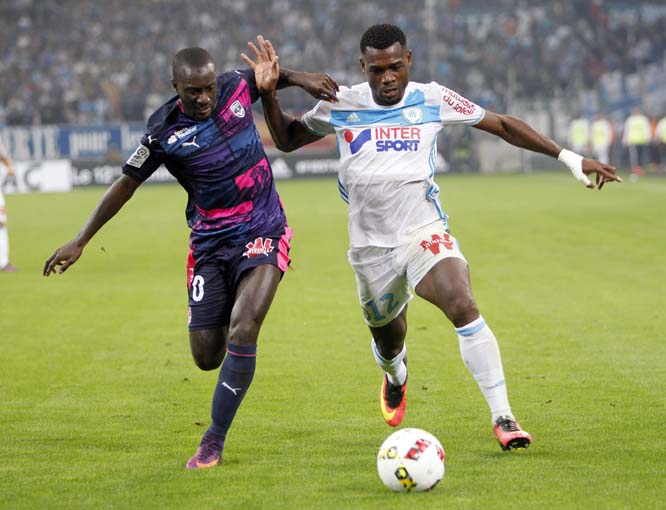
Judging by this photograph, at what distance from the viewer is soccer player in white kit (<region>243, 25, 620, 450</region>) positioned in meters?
6.85

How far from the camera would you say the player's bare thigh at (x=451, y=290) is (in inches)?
259

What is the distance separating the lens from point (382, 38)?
22.4 feet

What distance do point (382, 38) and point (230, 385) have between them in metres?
2.15

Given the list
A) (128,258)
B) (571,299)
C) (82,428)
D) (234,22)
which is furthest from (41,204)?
(82,428)

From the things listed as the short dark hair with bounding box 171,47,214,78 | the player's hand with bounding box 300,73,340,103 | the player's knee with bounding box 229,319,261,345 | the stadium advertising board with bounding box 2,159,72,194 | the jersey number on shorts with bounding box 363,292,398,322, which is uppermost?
the short dark hair with bounding box 171,47,214,78

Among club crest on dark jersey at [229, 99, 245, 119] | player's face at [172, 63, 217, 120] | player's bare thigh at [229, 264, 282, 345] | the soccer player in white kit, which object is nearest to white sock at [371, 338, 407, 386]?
the soccer player in white kit

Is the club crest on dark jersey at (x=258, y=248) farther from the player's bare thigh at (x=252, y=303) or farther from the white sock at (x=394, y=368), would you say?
the white sock at (x=394, y=368)

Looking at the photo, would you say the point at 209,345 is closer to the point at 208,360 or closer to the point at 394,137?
the point at 208,360

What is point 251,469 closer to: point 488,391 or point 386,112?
point 488,391

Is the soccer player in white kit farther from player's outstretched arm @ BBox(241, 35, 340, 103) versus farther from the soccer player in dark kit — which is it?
the soccer player in dark kit

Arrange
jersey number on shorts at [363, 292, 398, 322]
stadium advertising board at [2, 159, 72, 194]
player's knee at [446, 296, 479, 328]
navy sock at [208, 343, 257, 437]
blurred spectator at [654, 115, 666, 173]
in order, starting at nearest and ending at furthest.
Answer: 1. navy sock at [208, 343, 257, 437]
2. player's knee at [446, 296, 479, 328]
3. jersey number on shorts at [363, 292, 398, 322]
4. stadium advertising board at [2, 159, 72, 194]
5. blurred spectator at [654, 115, 666, 173]

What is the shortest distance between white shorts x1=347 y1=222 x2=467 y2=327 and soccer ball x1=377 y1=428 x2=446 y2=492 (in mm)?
1309

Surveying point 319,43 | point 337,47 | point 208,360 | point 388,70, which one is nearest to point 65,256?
point 208,360

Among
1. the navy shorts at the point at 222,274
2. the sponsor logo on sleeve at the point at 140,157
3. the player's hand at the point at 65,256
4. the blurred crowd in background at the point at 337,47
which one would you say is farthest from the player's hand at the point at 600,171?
the blurred crowd in background at the point at 337,47
